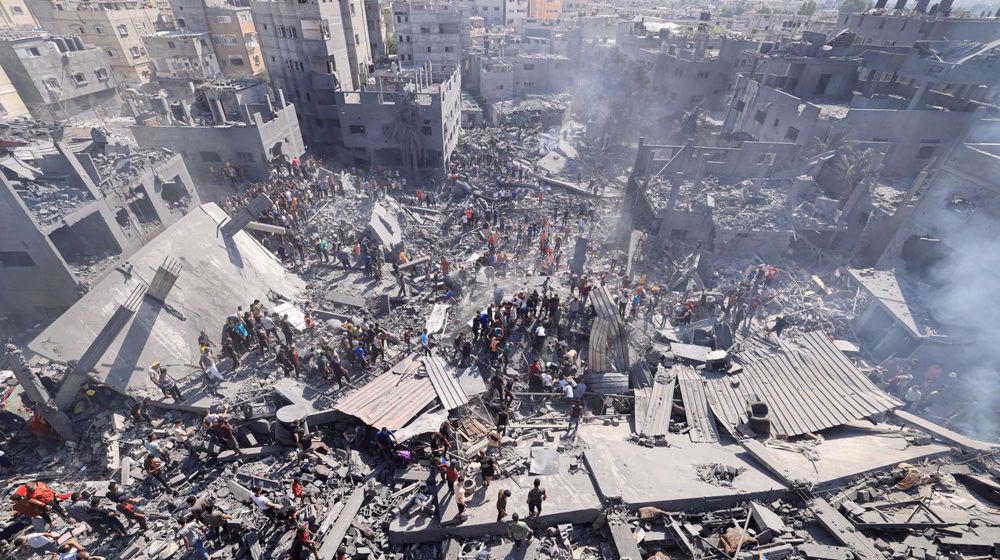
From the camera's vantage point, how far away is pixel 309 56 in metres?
32.5

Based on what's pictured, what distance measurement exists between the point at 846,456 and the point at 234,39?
63.5 m

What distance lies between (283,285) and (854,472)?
20794 millimetres

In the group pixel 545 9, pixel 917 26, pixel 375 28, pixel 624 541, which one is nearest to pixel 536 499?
pixel 624 541

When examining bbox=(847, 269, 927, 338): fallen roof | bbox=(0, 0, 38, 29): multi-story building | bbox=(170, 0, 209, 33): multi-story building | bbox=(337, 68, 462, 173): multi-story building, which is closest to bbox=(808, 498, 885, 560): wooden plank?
bbox=(847, 269, 927, 338): fallen roof

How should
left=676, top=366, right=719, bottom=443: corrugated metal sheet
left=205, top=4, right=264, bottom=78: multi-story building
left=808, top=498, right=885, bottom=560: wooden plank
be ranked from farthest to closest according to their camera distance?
left=205, top=4, right=264, bottom=78: multi-story building, left=676, top=366, right=719, bottom=443: corrugated metal sheet, left=808, top=498, right=885, bottom=560: wooden plank

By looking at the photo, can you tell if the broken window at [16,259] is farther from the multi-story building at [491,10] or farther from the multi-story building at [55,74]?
the multi-story building at [491,10]

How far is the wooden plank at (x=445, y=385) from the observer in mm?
12844

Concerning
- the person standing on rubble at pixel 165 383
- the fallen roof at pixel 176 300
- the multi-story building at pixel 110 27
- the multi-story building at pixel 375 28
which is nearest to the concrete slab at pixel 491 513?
the person standing on rubble at pixel 165 383

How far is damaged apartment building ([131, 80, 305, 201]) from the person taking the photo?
2542 cm

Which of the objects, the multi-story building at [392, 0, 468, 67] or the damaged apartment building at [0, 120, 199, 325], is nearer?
the damaged apartment building at [0, 120, 199, 325]

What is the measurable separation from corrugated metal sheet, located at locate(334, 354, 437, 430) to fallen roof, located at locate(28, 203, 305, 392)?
6527 millimetres

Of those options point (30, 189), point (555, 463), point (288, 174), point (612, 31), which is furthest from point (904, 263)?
point (612, 31)

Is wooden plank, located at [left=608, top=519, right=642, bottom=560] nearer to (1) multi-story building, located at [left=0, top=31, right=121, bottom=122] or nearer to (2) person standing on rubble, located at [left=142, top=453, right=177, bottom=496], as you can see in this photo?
(2) person standing on rubble, located at [left=142, top=453, right=177, bottom=496]

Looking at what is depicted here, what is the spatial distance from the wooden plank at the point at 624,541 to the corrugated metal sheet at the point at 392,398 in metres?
6.09
